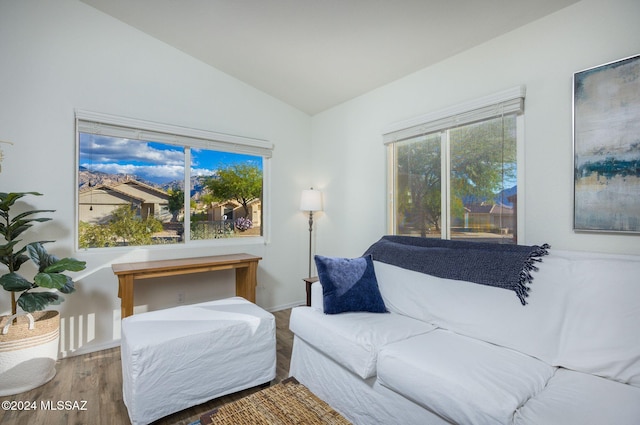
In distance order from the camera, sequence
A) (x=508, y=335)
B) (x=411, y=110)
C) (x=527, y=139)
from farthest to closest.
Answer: (x=411, y=110) → (x=527, y=139) → (x=508, y=335)

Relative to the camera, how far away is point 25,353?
6.98ft

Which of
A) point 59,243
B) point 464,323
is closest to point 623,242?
point 464,323

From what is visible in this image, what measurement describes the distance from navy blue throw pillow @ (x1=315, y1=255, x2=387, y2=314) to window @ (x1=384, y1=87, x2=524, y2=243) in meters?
0.89

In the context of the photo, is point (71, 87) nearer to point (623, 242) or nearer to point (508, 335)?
point (508, 335)

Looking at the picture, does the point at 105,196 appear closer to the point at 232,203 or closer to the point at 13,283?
the point at 13,283

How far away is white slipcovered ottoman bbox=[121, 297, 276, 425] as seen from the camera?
1.74 meters

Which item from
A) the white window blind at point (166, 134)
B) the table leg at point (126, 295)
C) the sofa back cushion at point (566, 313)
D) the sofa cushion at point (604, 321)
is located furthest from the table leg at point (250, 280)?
the sofa cushion at point (604, 321)

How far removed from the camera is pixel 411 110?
297 cm

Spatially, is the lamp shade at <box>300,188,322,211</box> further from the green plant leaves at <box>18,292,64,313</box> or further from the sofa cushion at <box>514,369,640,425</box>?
the sofa cushion at <box>514,369,640,425</box>

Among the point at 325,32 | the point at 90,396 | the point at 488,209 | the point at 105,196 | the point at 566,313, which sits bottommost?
the point at 90,396

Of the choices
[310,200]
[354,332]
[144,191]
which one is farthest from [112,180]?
[354,332]

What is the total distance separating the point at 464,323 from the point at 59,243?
3.07 metres

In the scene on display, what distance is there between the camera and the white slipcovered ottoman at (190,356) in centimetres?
174

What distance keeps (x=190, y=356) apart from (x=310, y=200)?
2.25m
